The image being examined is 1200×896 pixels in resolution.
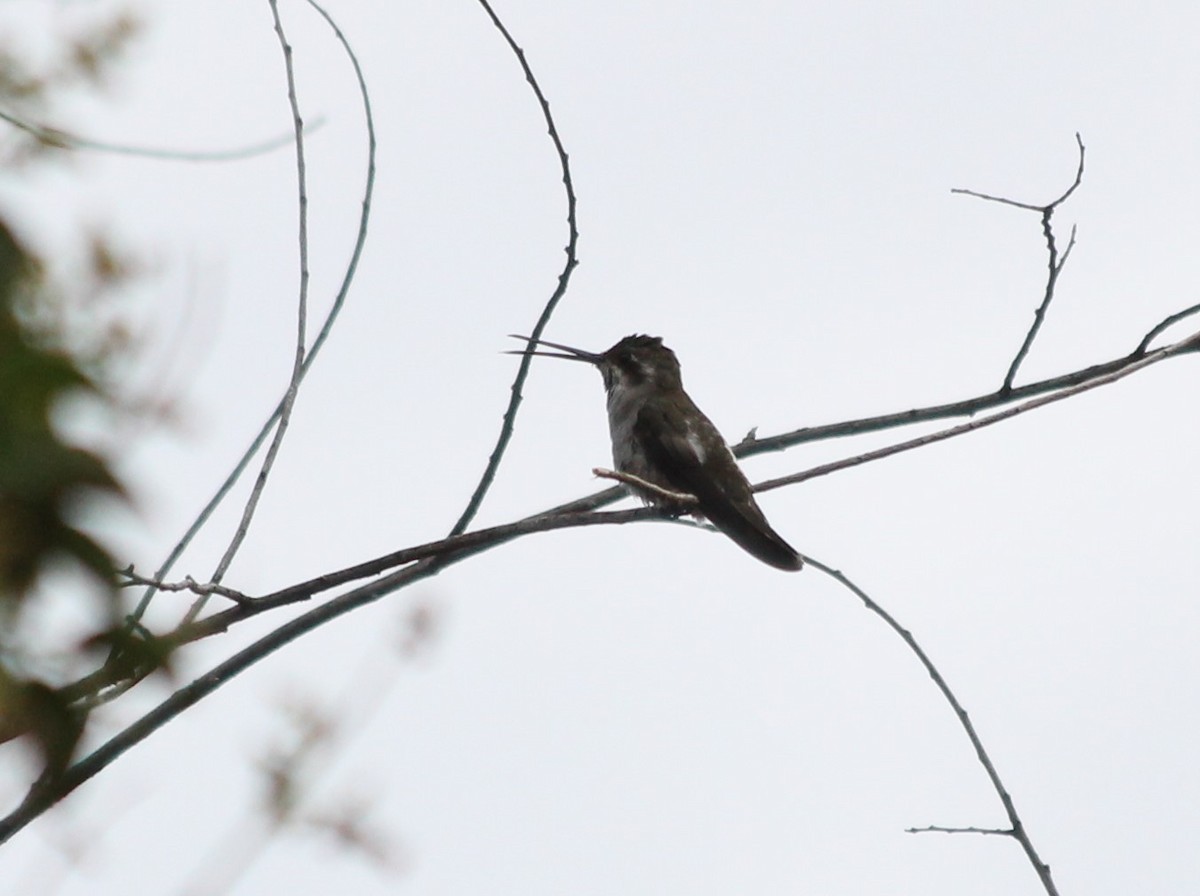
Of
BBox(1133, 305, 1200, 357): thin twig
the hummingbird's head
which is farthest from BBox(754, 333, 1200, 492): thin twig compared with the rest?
the hummingbird's head

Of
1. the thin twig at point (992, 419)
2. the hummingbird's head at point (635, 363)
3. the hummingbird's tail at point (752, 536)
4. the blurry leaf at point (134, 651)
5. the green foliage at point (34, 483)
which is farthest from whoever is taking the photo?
the hummingbird's head at point (635, 363)

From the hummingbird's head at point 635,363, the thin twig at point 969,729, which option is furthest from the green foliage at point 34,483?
the hummingbird's head at point 635,363

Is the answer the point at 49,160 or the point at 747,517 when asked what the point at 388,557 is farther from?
the point at 747,517

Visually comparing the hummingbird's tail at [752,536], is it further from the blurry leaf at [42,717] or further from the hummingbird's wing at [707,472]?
the blurry leaf at [42,717]

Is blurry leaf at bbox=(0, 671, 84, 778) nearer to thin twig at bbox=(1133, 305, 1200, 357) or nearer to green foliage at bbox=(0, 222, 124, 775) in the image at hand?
green foliage at bbox=(0, 222, 124, 775)

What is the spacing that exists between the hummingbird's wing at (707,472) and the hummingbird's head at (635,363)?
386mm

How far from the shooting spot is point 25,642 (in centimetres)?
167

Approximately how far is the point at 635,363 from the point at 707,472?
1681mm

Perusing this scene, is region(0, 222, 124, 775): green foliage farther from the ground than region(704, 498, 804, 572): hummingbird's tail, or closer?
closer

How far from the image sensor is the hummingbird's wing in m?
8.58

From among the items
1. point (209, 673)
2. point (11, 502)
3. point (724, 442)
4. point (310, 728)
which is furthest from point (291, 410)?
point (724, 442)

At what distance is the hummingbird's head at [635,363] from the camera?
33.9ft

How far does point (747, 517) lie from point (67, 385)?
7140mm

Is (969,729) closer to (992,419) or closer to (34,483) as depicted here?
(992,419)
